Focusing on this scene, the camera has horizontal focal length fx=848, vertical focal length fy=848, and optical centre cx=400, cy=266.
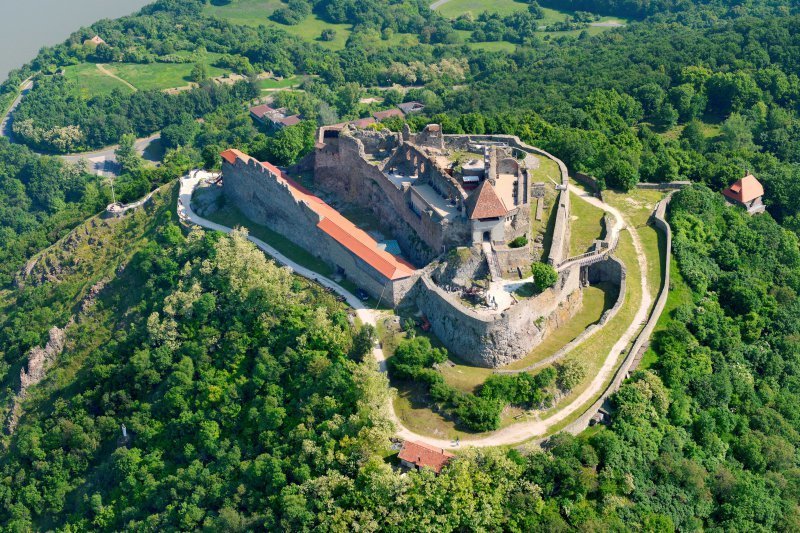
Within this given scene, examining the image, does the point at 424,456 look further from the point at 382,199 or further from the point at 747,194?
the point at 747,194

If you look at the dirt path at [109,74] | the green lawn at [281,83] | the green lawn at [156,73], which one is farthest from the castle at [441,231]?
the dirt path at [109,74]

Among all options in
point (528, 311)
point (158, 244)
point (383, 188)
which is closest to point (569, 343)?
point (528, 311)

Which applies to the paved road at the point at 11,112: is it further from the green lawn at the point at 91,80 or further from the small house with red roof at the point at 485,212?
the small house with red roof at the point at 485,212

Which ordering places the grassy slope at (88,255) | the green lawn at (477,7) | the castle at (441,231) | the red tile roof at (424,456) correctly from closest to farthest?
the red tile roof at (424,456) < the castle at (441,231) < the grassy slope at (88,255) < the green lawn at (477,7)

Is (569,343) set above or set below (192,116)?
above

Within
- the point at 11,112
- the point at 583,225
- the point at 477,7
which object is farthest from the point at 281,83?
the point at 583,225

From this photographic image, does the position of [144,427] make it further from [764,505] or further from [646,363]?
[764,505]

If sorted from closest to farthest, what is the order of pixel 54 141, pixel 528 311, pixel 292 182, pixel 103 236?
1. pixel 528 311
2. pixel 292 182
3. pixel 103 236
4. pixel 54 141
